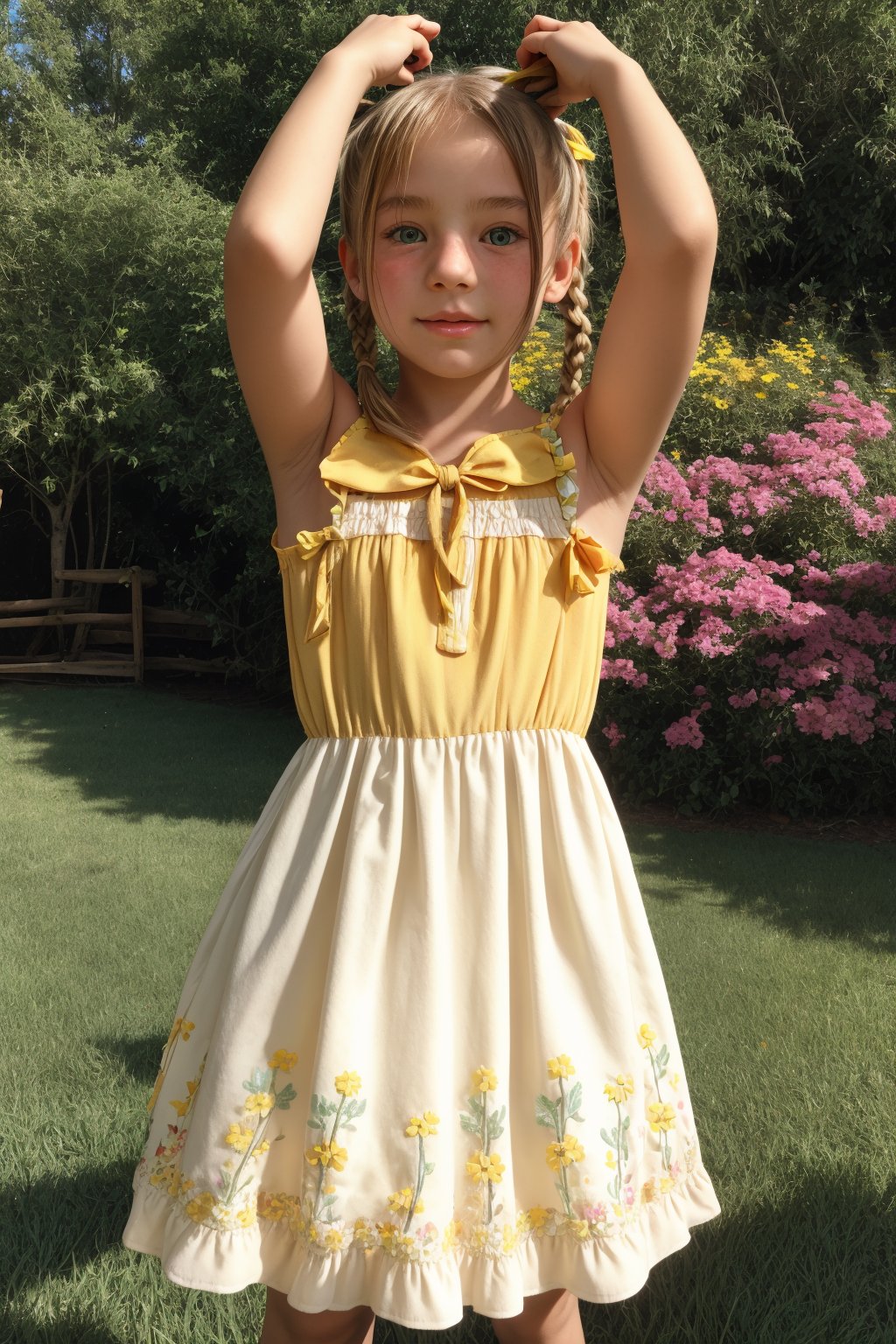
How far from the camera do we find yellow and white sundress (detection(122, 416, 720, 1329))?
46.9 inches

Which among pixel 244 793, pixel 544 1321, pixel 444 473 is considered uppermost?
pixel 444 473

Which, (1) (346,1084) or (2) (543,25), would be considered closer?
(1) (346,1084)

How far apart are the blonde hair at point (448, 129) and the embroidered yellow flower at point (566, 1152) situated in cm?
80

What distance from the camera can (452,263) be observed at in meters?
1.30

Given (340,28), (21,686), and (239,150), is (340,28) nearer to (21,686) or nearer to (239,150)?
(239,150)

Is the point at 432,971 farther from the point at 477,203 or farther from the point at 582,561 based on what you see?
the point at 477,203

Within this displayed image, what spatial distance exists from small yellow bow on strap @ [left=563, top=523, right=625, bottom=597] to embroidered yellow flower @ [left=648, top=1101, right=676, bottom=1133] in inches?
23.4

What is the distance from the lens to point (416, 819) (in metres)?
1.28

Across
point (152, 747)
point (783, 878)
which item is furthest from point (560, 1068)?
point (152, 747)

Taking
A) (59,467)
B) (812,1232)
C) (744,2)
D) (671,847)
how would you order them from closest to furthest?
(812,1232) → (671,847) → (744,2) → (59,467)

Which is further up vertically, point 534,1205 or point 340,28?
point 340,28

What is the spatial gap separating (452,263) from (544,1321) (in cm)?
119

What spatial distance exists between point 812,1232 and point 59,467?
9.46 meters

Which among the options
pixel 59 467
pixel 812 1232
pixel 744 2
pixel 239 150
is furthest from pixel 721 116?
pixel 812 1232
